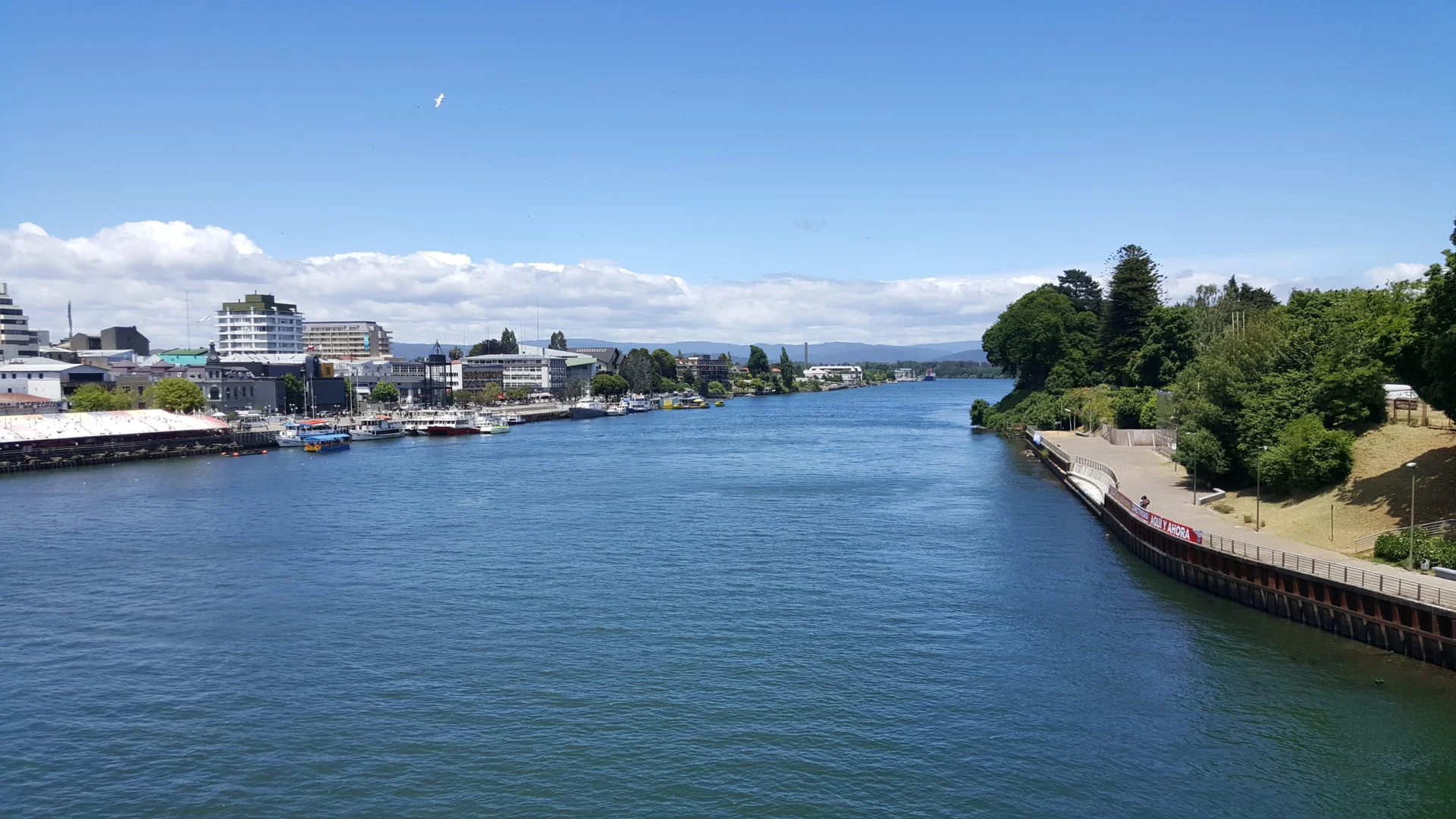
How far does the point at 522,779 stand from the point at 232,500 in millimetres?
43269

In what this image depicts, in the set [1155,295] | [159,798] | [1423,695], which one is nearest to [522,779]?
[159,798]

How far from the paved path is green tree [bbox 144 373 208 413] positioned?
267 feet

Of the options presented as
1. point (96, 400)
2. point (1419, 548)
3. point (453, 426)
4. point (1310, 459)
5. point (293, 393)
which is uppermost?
point (293, 393)

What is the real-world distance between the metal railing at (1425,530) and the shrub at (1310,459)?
536 centimetres

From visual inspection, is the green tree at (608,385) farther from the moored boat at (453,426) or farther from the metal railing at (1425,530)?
the metal railing at (1425,530)

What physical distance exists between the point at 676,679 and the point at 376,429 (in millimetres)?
89665

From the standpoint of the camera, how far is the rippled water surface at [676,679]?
1903cm

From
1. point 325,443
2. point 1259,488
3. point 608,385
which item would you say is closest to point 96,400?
point 325,443

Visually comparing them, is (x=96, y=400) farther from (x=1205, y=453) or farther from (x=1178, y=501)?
(x=1205, y=453)

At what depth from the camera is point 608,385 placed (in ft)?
561

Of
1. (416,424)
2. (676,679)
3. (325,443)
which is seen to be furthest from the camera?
(416,424)

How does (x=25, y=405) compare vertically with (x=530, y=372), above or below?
below

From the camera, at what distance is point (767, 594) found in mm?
32125

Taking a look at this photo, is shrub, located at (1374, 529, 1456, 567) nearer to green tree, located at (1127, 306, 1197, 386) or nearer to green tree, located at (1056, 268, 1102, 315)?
green tree, located at (1127, 306, 1197, 386)
